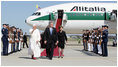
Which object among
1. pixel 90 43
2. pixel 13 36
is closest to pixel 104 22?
pixel 90 43

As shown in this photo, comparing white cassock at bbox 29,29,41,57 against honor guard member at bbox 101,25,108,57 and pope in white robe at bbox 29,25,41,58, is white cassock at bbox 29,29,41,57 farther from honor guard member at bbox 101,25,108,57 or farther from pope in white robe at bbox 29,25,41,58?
honor guard member at bbox 101,25,108,57

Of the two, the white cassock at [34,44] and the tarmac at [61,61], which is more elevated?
the white cassock at [34,44]

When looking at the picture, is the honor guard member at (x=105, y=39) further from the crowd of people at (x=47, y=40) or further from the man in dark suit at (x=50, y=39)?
the man in dark suit at (x=50, y=39)

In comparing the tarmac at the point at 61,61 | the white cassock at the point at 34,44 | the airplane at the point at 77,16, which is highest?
the airplane at the point at 77,16

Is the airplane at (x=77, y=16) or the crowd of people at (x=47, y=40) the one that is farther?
the airplane at (x=77, y=16)

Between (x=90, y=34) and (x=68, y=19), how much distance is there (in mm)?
7627

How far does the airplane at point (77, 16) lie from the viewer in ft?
80.5

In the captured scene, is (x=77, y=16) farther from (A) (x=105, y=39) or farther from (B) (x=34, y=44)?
(B) (x=34, y=44)

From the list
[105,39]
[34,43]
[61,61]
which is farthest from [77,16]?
[61,61]

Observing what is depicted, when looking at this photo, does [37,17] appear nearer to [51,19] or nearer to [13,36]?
[51,19]

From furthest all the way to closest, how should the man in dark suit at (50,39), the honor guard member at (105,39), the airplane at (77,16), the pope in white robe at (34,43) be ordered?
the airplane at (77,16), the honor guard member at (105,39), the man in dark suit at (50,39), the pope in white robe at (34,43)

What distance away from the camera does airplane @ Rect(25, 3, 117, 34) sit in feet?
80.5

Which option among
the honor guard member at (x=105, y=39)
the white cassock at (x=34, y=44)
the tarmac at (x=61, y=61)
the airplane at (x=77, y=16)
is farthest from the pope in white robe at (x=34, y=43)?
the airplane at (x=77, y=16)

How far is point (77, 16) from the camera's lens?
24.5 m
